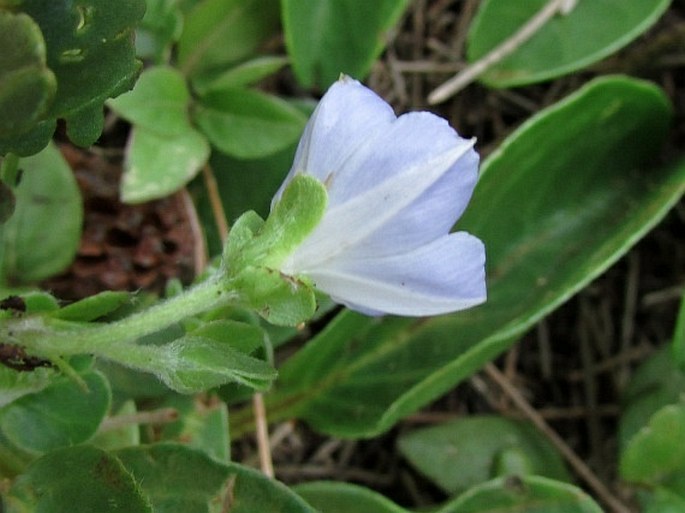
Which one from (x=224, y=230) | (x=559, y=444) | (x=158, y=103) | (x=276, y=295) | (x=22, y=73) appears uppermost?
(x=22, y=73)

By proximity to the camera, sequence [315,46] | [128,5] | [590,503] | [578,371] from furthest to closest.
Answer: [578,371], [315,46], [590,503], [128,5]

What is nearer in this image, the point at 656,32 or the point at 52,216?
the point at 52,216

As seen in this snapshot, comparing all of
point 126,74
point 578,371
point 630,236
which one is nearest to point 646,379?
point 578,371

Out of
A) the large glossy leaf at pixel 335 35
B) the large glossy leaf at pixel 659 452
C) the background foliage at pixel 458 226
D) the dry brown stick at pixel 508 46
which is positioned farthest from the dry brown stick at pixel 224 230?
the large glossy leaf at pixel 659 452

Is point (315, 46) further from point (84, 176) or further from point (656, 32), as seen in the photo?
point (656, 32)

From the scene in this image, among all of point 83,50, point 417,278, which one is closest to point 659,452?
point 417,278

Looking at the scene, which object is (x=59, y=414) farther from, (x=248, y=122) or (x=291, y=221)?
(x=248, y=122)

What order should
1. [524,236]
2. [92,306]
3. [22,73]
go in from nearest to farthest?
[22,73]
[92,306]
[524,236]

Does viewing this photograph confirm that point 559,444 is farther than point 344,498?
Yes
